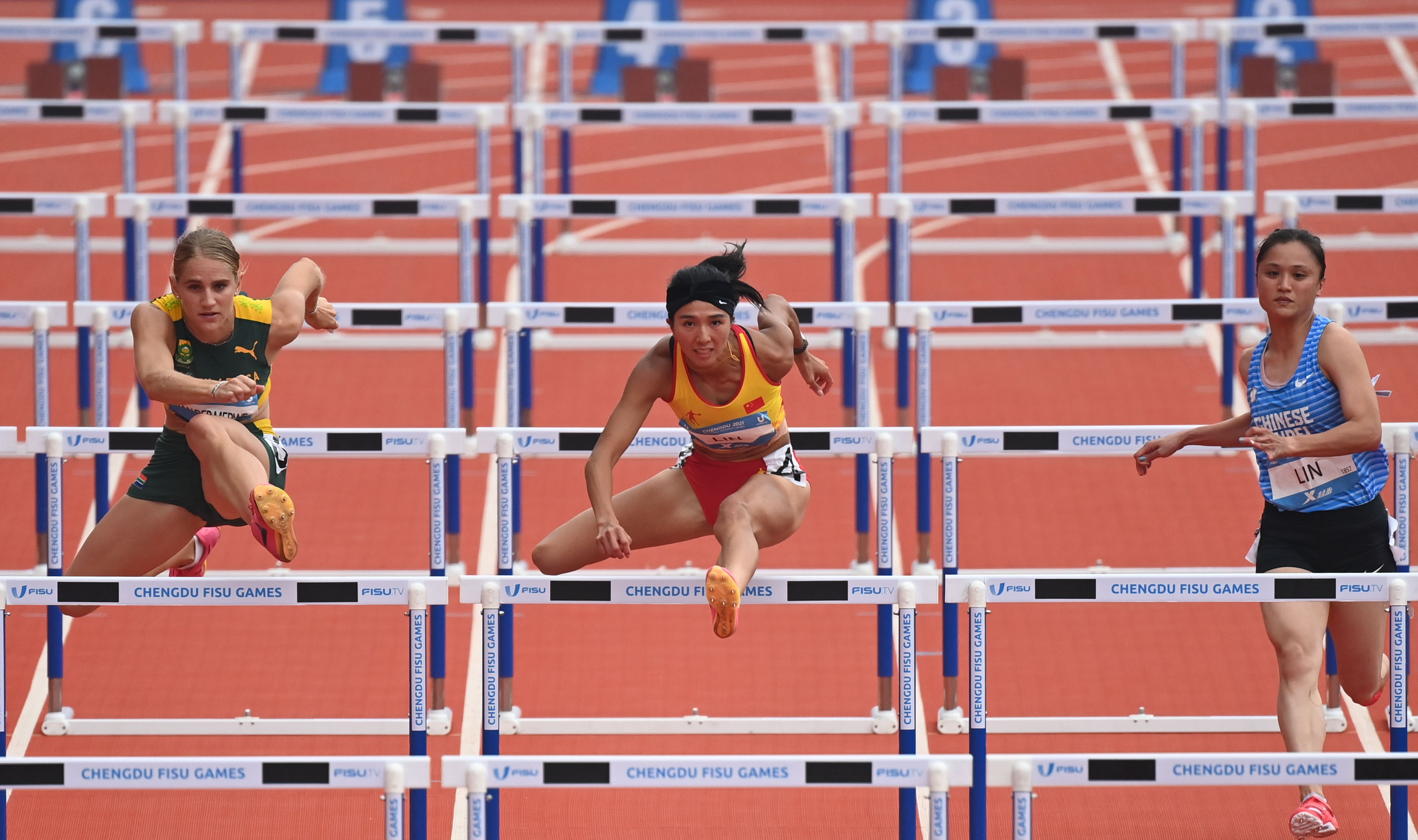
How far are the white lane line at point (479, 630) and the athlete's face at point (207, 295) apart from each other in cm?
95

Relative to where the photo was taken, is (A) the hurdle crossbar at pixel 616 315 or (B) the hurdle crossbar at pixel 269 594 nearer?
(B) the hurdle crossbar at pixel 269 594

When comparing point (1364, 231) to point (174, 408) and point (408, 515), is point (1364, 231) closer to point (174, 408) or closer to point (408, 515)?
point (408, 515)

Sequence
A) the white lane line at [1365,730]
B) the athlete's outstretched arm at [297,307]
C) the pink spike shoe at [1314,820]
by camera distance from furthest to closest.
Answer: the white lane line at [1365,730]
the athlete's outstretched arm at [297,307]
the pink spike shoe at [1314,820]

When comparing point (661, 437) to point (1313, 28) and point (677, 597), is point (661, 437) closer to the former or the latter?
point (677, 597)

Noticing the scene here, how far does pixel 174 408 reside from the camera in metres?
5.33

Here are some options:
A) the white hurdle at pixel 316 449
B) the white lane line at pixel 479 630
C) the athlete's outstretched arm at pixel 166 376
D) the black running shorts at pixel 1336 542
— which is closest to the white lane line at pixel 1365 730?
the black running shorts at pixel 1336 542

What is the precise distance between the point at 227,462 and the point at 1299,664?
291 cm

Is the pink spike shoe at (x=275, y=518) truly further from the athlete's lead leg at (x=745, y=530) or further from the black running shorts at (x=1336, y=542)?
the black running shorts at (x=1336, y=542)

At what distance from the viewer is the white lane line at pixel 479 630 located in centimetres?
577

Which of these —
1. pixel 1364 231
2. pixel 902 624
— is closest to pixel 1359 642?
pixel 902 624

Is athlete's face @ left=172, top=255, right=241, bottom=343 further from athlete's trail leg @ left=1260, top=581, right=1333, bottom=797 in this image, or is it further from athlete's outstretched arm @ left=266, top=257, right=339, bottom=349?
athlete's trail leg @ left=1260, top=581, right=1333, bottom=797

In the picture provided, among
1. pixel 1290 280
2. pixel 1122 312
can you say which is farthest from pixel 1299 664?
pixel 1122 312

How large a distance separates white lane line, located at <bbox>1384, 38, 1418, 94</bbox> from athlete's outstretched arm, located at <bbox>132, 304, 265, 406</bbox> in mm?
10116

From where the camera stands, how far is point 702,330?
5.13 meters
